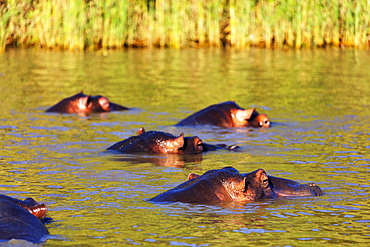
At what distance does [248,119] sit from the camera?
32.2ft

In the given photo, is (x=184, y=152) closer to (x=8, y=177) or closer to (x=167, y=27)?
(x=8, y=177)

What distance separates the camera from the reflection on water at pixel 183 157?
4.89 metres

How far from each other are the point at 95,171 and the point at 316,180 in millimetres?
2027

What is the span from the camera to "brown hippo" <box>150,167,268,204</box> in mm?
5273

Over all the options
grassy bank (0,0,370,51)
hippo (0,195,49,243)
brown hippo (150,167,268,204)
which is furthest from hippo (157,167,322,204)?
grassy bank (0,0,370,51)

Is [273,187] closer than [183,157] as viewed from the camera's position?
Yes

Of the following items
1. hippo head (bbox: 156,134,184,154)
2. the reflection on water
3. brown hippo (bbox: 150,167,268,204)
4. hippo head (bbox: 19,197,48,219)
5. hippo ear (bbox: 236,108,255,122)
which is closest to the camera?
hippo head (bbox: 19,197,48,219)

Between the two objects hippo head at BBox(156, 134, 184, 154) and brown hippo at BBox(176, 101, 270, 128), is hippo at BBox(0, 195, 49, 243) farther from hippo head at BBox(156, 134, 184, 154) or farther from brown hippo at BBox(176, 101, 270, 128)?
brown hippo at BBox(176, 101, 270, 128)

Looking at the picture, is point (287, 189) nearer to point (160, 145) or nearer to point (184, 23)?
point (160, 145)

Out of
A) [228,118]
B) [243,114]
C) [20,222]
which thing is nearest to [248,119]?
[243,114]

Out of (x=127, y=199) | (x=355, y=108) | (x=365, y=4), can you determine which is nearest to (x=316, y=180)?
(x=127, y=199)

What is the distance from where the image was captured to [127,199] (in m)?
5.72

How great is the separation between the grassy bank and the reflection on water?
2628 millimetres

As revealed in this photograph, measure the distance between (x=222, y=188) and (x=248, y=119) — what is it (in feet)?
15.0
